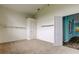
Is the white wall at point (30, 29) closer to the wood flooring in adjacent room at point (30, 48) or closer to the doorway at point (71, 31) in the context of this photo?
the wood flooring in adjacent room at point (30, 48)

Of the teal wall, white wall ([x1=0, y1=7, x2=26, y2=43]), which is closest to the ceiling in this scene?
white wall ([x1=0, y1=7, x2=26, y2=43])

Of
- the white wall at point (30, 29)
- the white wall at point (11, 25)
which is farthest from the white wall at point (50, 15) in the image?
the white wall at point (11, 25)

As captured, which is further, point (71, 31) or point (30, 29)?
point (30, 29)

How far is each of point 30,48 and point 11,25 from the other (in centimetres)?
50

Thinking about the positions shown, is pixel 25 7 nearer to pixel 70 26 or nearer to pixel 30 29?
pixel 30 29

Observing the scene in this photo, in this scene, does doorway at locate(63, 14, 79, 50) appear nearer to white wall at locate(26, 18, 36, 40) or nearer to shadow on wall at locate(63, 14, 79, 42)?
shadow on wall at locate(63, 14, 79, 42)

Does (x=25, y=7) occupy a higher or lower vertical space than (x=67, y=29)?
higher

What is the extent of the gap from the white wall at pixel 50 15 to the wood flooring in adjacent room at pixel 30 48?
0.40 ft

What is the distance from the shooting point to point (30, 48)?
5.74 feet

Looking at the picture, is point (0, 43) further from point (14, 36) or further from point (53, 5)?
point (53, 5)

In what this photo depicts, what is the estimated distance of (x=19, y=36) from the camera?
1.78 m

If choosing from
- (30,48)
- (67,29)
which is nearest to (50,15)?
(67,29)

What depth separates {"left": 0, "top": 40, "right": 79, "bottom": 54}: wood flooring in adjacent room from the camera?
1.70 m
